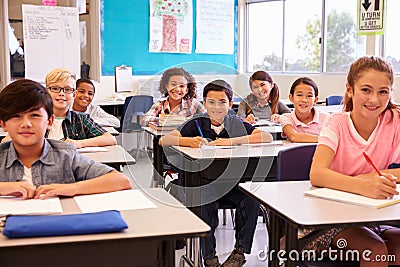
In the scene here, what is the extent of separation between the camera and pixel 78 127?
2.99m

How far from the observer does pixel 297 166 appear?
222cm

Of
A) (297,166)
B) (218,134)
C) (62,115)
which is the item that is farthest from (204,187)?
(62,115)

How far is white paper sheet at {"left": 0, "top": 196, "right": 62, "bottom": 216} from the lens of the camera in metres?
1.47

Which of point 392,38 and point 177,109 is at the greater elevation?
point 392,38

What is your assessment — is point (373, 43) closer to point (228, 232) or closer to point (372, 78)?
point (228, 232)

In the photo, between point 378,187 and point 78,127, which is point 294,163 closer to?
point 378,187

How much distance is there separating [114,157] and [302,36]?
16.6 feet

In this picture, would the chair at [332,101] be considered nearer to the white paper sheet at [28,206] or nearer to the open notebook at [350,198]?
the open notebook at [350,198]

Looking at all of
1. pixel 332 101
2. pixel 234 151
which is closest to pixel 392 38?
pixel 332 101

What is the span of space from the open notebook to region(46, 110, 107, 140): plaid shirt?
63.0 inches

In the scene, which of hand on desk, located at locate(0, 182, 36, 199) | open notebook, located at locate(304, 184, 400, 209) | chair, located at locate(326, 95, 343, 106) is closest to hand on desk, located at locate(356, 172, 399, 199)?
open notebook, located at locate(304, 184, 400, 209)

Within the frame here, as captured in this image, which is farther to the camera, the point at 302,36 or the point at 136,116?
the point at 302,36

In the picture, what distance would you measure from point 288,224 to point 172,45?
5.89 meters

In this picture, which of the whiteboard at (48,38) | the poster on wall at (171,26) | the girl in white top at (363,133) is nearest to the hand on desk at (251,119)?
the girl in white top at (363,133)
